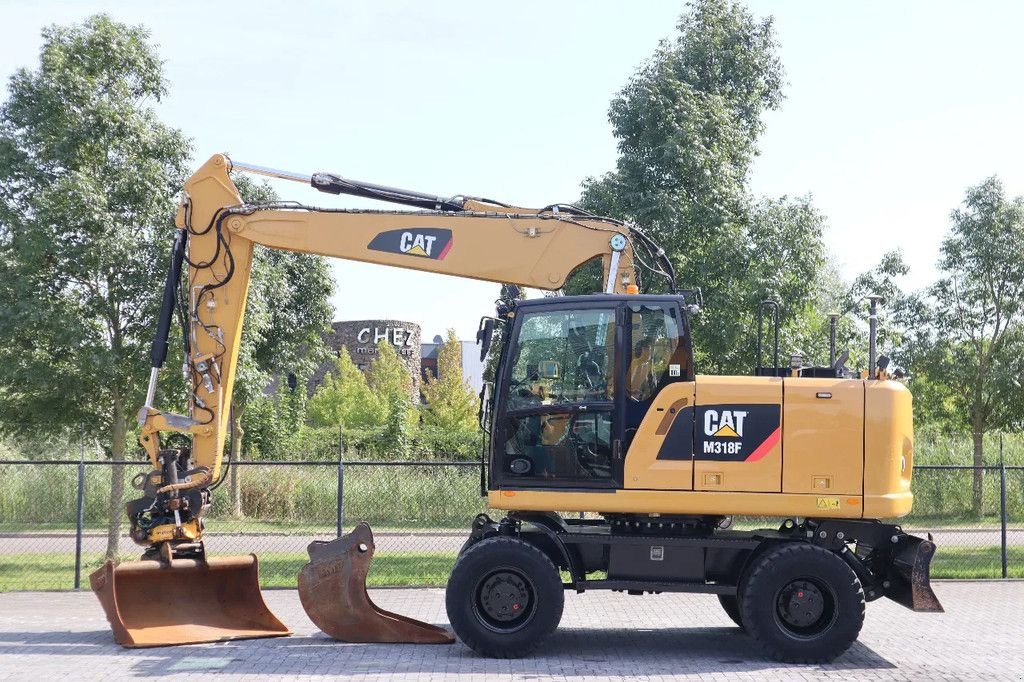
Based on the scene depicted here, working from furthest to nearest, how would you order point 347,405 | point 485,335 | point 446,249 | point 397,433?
point 347,405, point 397,433, point 446,249, point 485,335

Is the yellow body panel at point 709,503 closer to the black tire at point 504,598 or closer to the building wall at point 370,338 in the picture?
the black tire at point 504,598

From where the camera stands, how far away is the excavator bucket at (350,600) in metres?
10.7

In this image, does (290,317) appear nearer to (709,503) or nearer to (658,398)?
(658,398)

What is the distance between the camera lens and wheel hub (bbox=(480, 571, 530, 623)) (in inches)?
403

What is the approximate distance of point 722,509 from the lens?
10141 millimetres

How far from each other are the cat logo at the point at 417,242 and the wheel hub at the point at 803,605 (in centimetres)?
447

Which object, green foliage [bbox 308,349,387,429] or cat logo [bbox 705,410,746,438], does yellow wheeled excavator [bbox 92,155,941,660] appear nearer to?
cat logo [bbox 705,410,746,438]

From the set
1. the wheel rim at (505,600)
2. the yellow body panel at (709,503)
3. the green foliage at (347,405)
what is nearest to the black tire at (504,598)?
the wheel rim at (505,600)

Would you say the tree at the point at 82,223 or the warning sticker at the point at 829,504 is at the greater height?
the tree at the point at 82,223

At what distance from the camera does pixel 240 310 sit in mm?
11711

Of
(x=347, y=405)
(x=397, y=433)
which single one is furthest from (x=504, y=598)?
(x=347, y=405)

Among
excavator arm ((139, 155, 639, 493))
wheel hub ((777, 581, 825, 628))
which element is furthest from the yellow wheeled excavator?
excavator arm ((139, 155, 639, 493))

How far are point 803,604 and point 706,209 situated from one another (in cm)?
908

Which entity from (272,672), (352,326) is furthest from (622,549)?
(352,326)
